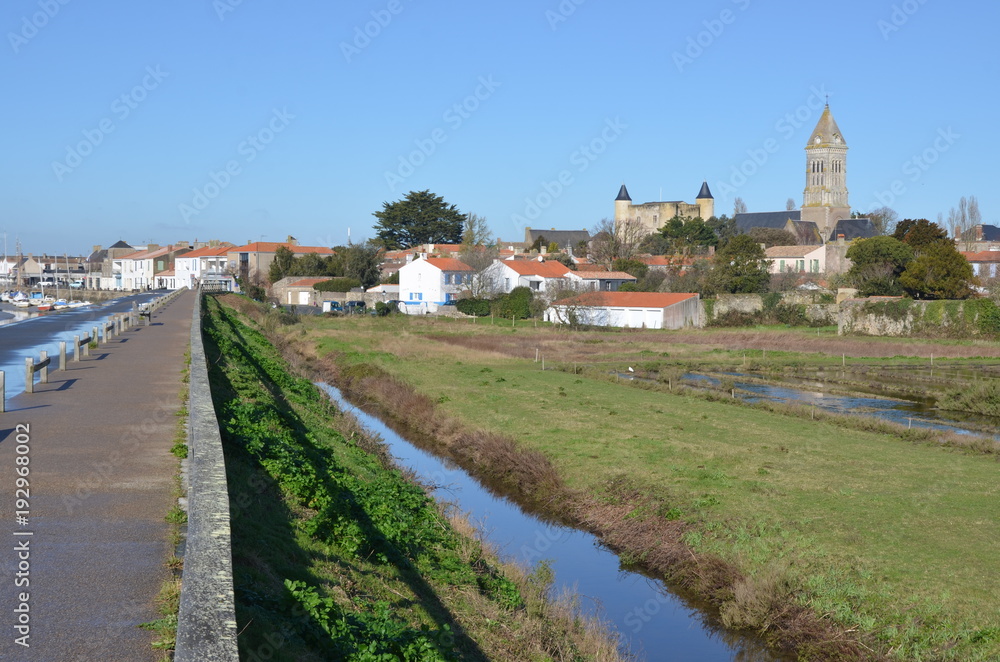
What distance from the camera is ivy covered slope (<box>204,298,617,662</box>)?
712cm

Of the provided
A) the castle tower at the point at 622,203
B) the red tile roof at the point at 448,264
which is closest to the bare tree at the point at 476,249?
the red tile roof at the point at 448,264

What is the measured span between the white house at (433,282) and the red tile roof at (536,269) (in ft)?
14.1

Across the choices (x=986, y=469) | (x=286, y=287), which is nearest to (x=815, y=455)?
(x=986, y=469)

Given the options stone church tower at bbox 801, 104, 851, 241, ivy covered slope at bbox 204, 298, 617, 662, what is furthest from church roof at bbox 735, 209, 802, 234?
ivy covered slope at bbox 204, 298, 617, 662

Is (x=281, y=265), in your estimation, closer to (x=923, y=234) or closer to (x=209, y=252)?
(x=209, y=252)

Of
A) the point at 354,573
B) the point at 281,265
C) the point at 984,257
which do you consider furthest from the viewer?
the point at 281,265

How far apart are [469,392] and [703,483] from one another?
15.9 metres

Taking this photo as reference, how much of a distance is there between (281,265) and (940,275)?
76918mm

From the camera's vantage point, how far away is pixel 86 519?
8594 mm

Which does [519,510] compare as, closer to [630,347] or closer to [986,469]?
[986,469]

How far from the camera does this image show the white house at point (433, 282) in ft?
293

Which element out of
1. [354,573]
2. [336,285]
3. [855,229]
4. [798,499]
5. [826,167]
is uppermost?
[826,167]

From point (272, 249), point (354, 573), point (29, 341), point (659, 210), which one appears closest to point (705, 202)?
point (659, 210)

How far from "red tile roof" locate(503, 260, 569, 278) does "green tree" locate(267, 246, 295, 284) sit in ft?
125
